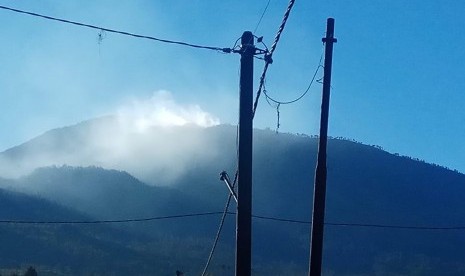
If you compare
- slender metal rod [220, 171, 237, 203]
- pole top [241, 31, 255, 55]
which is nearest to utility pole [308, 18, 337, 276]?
slender metal rod [220, 171, 237, 203]

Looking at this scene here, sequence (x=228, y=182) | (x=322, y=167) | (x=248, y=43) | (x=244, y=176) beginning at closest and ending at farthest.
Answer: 1. (x=244, y=176)
2. (x=248, y=43)
3. (x=228, y=182)
4. (x=322, y=167)

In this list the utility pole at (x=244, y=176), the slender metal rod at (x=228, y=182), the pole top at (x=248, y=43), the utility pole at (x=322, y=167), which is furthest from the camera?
the utility pole at (x=322, y=167)

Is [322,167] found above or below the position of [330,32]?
below

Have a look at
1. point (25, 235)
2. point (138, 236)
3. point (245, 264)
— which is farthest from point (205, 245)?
point (245, 264)

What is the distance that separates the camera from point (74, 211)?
18938cm

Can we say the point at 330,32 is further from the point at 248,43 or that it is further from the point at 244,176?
the point at 244,176

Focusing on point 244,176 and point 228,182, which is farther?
point 228,182

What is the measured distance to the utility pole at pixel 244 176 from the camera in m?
15.0

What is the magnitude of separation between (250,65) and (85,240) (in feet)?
501

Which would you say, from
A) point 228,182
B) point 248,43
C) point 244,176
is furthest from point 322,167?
point 248,43

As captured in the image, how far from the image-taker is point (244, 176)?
15109mm

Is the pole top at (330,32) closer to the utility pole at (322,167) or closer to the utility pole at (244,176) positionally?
the utility pole at (322,167)

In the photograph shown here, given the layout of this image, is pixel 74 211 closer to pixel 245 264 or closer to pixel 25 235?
pixel 25 235

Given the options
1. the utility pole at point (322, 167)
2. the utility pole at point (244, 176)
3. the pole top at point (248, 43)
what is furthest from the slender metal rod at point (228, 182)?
the pole top at point (248, 43)
